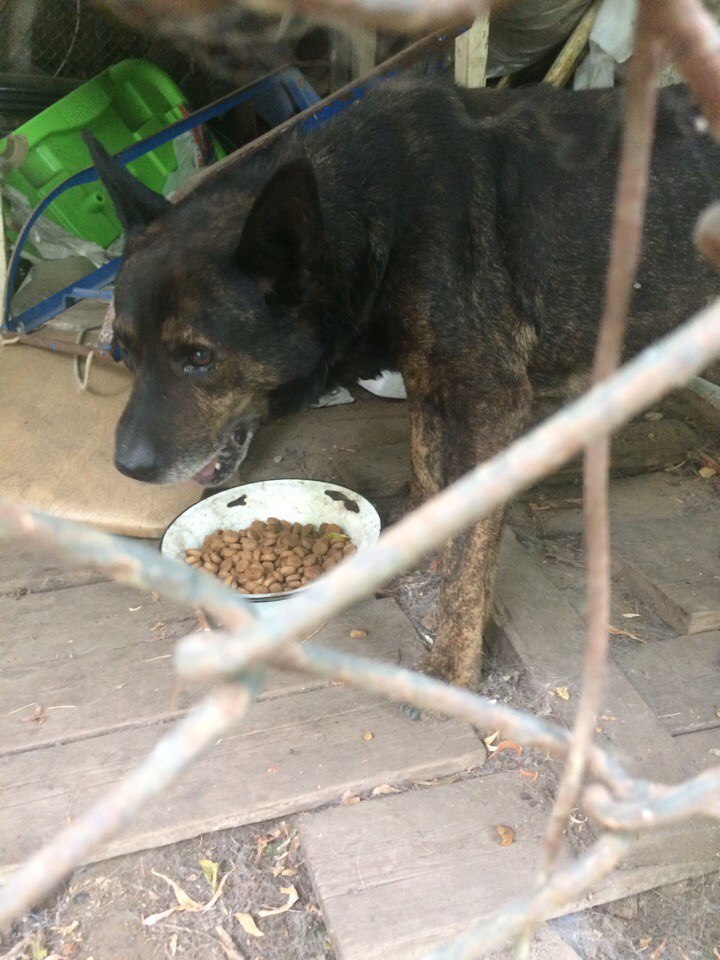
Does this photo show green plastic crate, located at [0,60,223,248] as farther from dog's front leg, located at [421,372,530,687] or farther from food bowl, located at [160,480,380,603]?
dog's front leg, located at [421,372,530,687]

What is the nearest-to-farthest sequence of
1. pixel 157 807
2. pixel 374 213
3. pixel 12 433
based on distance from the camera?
pixel 157 807, pixel 374 213, pixel 12 433

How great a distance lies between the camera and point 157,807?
60.0 inches

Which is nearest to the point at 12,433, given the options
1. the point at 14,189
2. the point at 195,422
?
the point at 195,422

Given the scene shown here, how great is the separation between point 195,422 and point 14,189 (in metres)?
2.36

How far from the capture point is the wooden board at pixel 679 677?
1.72 meters

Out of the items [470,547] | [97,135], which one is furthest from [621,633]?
[97,135]

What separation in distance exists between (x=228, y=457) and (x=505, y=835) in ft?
3.91

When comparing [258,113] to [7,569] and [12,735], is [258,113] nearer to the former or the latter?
[7,569]

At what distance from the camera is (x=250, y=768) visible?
1599 mm

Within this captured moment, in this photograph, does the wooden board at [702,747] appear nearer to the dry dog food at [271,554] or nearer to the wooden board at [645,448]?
the dry dog food at [271,554]

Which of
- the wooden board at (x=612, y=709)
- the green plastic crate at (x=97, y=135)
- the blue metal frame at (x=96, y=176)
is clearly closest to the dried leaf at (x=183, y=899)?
the wooden board at (x=612, y=709)

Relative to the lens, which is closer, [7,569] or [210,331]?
[210,331]

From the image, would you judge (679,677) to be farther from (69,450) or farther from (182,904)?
(69,450)

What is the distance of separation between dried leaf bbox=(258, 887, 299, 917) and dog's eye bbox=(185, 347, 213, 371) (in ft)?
3.74
